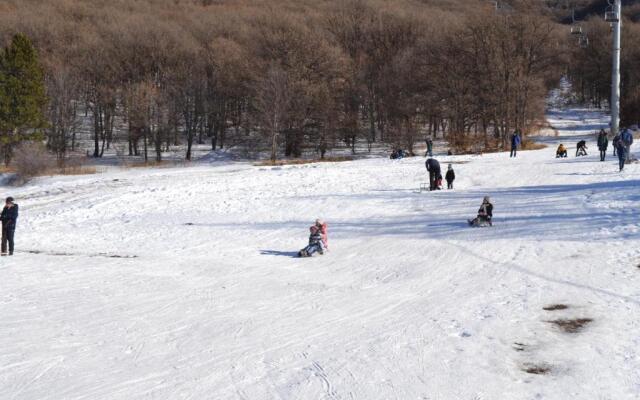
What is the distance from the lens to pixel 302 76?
54.3 meters

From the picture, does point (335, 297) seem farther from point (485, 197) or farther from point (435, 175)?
point (435, 175)

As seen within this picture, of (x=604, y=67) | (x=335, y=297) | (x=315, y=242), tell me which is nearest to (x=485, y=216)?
(x=315, y=242)

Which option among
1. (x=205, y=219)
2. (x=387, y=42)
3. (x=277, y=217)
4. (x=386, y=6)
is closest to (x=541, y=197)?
(x=277, y=217)

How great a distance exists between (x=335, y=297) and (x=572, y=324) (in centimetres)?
424

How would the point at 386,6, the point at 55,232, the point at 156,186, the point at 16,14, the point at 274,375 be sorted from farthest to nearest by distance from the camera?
1. the point at 386,6
2. the point at 16,14
3. the point at 156,186
4. the point at 55,232
5. the point at 274,375

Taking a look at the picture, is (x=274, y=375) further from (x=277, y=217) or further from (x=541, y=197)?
(x=541, y=197)

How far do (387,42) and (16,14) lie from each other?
41377 millimetres

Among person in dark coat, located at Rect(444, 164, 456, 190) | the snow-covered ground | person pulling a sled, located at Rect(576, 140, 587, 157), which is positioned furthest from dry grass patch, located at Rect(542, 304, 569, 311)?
person pulling a sled, located at Rect(576, 140, 587, 157)

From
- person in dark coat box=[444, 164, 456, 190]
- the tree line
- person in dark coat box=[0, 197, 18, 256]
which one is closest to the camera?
person in dark coat box=[0, 197, 18, 256]

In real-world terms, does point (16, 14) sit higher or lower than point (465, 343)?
higher

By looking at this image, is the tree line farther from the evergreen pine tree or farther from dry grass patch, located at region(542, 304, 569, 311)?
dry grass patch, located at region(542, 304, 569, 311)

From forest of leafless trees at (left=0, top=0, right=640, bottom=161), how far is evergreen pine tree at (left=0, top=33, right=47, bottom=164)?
222cm

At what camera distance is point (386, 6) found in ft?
263

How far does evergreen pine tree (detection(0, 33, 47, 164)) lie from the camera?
49.8m
